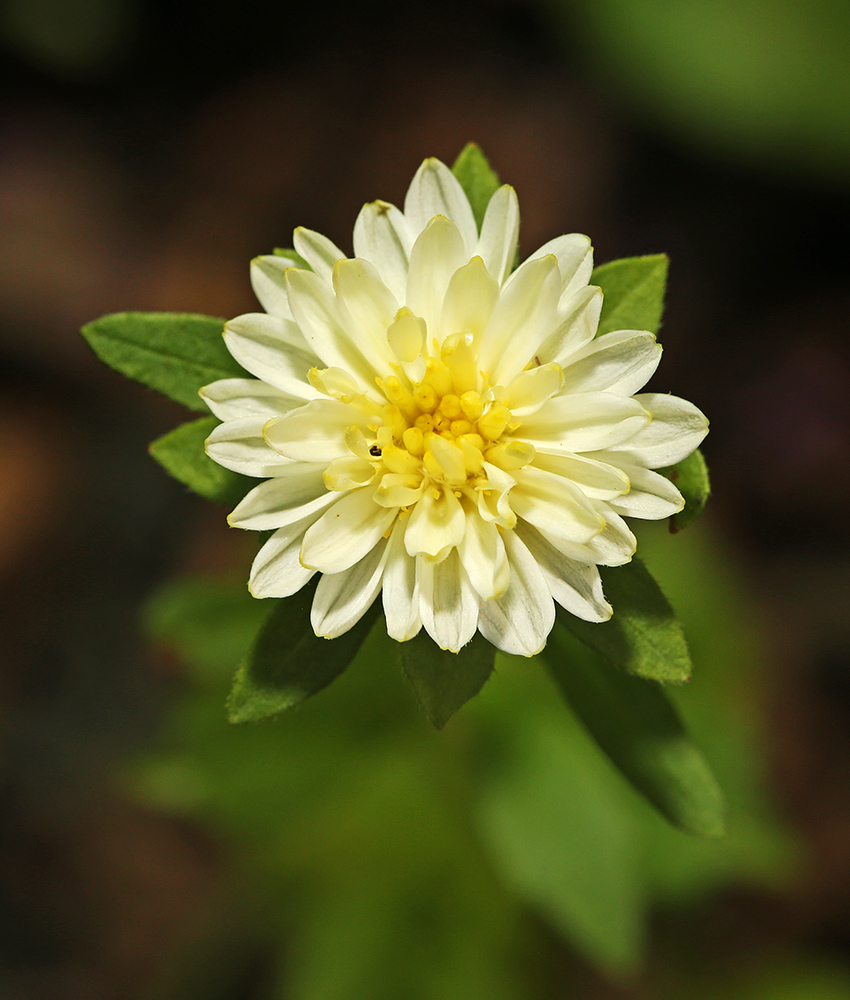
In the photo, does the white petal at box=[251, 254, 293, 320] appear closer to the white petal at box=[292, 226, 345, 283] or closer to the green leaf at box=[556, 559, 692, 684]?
the white petal at box=[292, 226, 345, 283]

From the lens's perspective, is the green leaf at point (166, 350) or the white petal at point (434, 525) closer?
the white petal at point (434, 525)

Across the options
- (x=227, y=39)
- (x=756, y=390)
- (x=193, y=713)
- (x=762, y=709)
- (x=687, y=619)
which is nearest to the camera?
(x=193, y=713)

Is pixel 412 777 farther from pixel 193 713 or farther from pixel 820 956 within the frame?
pixel 820 956

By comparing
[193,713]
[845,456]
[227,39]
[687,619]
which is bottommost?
[193,713]

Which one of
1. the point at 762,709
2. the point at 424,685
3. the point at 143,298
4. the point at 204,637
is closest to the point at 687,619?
the point at 762,709

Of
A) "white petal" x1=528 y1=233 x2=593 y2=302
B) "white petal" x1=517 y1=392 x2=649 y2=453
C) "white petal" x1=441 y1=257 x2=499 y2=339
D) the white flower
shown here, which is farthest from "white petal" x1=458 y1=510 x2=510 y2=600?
"white petal" x1=528 y1=233 x2=593 y2=302

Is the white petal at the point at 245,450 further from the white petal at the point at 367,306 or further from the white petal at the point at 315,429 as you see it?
the white petal at the point at 367,306

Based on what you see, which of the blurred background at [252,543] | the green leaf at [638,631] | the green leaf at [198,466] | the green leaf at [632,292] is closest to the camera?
the green leaf at [638,631]

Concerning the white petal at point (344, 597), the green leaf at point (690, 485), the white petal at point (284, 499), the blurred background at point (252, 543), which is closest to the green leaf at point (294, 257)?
the white petal at point (284, 499)
